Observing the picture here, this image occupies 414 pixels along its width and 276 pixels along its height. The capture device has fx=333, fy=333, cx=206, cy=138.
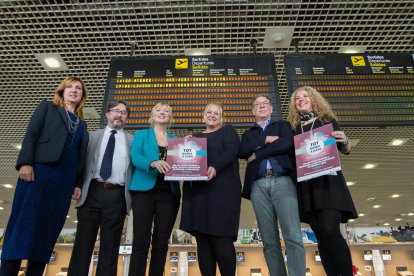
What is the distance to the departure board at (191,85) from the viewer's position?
13.2 feet

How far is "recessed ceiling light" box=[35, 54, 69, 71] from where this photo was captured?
4.50 m

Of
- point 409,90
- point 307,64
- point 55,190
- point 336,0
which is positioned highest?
point 336,0

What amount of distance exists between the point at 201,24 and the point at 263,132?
1835 millimetres

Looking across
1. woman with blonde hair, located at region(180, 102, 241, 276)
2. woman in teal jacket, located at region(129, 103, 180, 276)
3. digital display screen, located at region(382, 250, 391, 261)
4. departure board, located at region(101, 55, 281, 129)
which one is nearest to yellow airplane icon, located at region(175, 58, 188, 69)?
departure board, located at region(101, 55, 281, 129)

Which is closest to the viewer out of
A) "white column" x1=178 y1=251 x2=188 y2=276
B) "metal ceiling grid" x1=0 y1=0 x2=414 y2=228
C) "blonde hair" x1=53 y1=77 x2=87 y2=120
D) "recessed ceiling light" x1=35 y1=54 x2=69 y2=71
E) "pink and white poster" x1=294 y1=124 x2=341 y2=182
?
"pink and white poster" x1=294 y1=124 x2=341 y2=182

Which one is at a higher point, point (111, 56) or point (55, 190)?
point (111, 56)

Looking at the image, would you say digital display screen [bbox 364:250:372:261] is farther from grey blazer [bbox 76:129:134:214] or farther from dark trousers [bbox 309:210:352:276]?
grey blazer [bbox 76:129:134:214]

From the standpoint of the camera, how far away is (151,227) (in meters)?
2.41

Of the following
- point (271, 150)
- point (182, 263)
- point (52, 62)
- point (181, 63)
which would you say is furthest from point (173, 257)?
point (271, 150)

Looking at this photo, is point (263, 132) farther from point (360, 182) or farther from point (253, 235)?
point (360, 182)

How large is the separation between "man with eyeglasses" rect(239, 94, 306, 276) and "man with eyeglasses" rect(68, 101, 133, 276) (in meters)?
0.96

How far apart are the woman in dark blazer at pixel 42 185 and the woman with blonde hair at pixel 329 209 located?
5.61 feet

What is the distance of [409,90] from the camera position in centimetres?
400

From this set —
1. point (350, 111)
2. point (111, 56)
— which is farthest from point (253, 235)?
point (111, 56)
